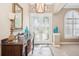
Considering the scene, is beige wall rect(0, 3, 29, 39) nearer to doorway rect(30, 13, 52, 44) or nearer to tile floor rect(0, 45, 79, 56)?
doorway rect(30, 13, 52, 44)

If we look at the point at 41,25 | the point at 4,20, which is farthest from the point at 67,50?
A: the point at 4,20

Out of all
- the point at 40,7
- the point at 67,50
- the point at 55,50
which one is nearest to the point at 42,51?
the point at 55,50

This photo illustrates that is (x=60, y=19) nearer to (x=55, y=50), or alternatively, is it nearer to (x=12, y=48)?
(x=55, y=50)

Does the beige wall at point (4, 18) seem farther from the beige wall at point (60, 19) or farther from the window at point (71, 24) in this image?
the window at point (71, 24)

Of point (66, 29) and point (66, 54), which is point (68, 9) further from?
point (66, 54)

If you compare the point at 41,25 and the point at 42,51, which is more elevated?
the point at 41,25

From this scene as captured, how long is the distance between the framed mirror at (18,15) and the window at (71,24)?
63 centimetres

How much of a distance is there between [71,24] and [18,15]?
766mm

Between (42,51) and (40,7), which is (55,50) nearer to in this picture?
(42,51)

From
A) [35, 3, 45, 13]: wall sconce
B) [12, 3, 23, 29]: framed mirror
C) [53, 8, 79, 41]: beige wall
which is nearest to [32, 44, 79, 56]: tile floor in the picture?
[53, 8, 79, 41]: beige wall

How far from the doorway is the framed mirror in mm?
151

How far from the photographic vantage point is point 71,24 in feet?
8.94

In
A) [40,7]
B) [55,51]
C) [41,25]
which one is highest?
[40,7]

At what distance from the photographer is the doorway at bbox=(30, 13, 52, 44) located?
270 cm
